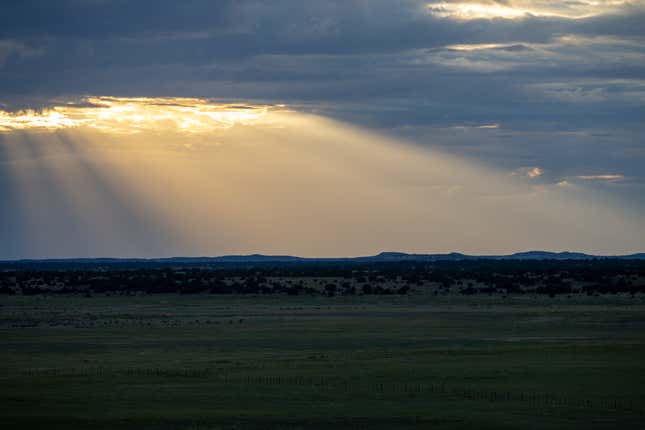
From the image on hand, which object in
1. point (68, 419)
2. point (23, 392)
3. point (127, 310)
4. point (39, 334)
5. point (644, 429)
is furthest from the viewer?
point (127, 310)

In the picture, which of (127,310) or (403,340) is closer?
(403,340)

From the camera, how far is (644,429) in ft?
95.9

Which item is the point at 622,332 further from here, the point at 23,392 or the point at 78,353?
the point at 23,392

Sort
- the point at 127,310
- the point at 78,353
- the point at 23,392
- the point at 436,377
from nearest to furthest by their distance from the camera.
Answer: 1. the point at 23,392
2. the point at 436,377
3. the point at 78,353
4. the point at 127,310

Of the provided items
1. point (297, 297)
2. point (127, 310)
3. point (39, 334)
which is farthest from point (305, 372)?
point (297, 297)

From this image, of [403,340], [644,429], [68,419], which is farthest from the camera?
[403,340]

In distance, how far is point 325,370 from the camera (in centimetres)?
4353

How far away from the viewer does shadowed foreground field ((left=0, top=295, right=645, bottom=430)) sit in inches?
1264

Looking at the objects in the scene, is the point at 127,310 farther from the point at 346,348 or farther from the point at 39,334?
the point at 346,348

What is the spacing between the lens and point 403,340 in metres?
58.1

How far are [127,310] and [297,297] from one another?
2476 centimetres

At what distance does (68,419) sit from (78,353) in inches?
792

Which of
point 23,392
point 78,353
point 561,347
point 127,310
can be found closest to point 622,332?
point 561,347

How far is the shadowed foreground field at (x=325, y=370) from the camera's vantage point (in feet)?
105
